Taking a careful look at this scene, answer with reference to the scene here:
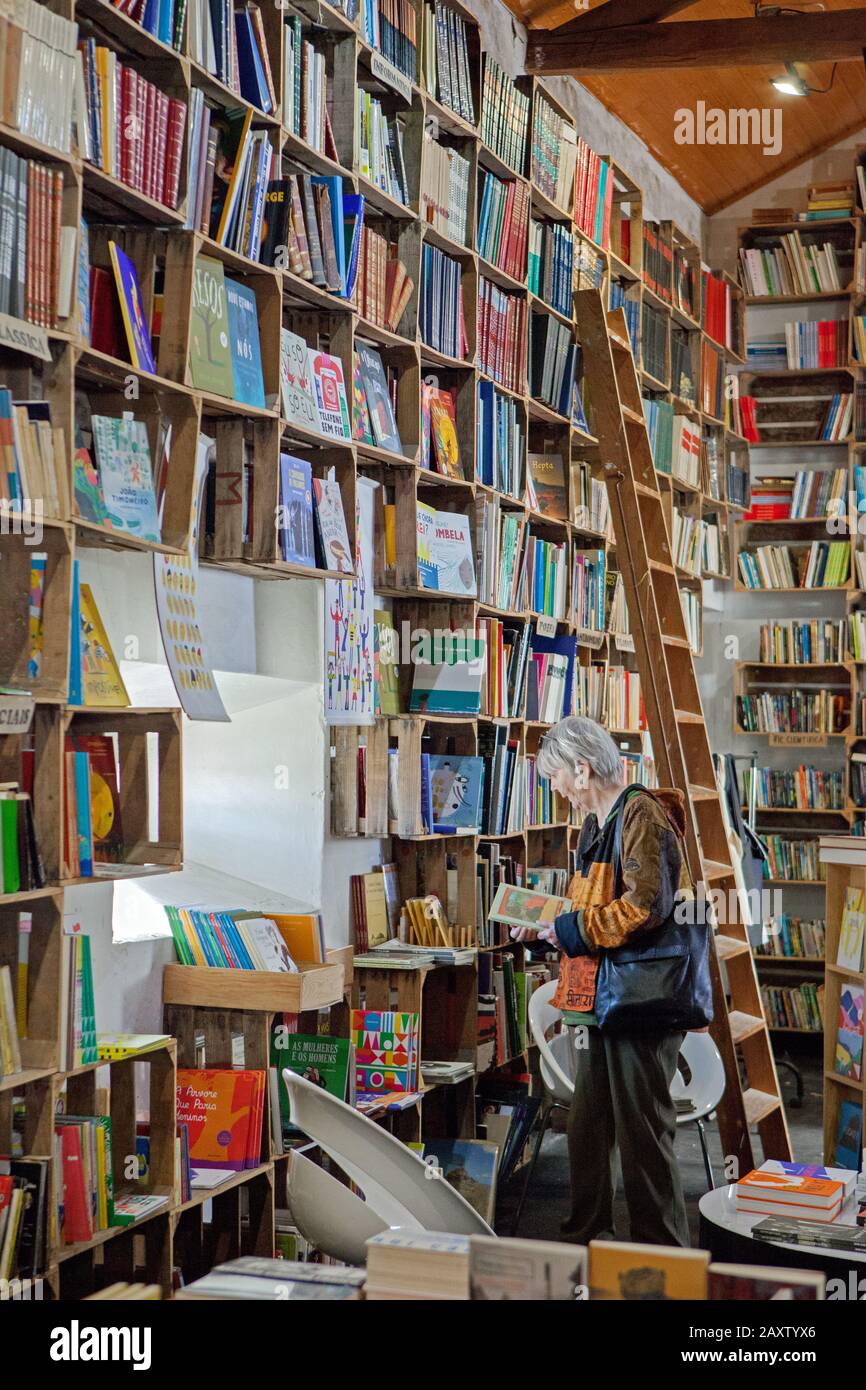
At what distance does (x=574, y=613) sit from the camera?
589 cm

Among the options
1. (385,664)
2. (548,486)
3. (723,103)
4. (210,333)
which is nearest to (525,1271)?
(210,333)

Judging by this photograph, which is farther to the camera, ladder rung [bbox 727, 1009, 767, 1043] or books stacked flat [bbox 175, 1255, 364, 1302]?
ladder rung [bbox 727, 1009, 767, 1043]

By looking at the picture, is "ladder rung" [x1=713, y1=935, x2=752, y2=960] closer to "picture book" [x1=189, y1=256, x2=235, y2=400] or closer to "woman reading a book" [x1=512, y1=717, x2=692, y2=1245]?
"woman reading a book" [x1=512, y1=717, x2=692, y2=1245]

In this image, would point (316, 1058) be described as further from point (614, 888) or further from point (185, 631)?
point (185, 631)

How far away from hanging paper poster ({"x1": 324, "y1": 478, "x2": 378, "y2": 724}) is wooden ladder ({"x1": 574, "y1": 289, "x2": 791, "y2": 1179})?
112 cm

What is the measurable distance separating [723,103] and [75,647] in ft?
18.0

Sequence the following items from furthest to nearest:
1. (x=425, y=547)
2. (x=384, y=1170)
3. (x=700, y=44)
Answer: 1. (x=700, y=44)
2. (x=425, y=547)
3. (x=384, y=1170)

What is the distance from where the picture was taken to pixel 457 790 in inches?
190

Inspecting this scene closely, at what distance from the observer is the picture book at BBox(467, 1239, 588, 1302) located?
1.65 meters

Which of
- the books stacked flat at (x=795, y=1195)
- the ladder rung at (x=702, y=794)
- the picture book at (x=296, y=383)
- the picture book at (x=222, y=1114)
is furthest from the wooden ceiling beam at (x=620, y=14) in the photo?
the books stacked flat at (x=795, y=1195)

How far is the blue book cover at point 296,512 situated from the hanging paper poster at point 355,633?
0.82 feet

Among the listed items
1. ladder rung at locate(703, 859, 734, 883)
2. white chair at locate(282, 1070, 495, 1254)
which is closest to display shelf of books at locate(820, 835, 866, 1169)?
ladder rung at locate(703, 859, 734, 883)

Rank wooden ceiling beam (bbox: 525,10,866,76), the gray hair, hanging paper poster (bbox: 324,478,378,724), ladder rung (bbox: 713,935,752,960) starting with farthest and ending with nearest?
wooden ceiling beam (bbox: 525,10,866,76) < ladder rung (bbox: 713,935,752,960) < hanging paper poster (bbox: 324,478,378,724) < the gray hair

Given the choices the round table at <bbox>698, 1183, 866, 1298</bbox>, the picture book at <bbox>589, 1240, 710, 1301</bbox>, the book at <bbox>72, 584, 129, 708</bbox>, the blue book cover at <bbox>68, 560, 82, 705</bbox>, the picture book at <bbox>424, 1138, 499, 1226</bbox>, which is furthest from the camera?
the picture book at <bbox>424, 1138, 499, 1226</bbox>
